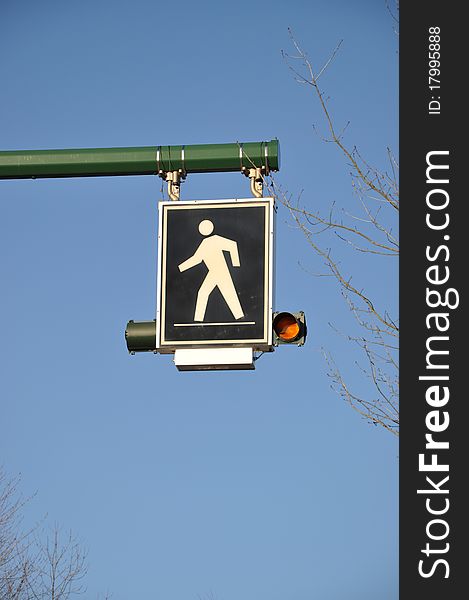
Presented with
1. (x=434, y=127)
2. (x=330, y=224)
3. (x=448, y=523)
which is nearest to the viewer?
(x=448, y=523)

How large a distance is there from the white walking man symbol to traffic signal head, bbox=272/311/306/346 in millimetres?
204

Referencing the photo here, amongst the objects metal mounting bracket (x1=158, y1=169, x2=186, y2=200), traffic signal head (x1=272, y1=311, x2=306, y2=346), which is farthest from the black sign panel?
metal mounting bracket (x1=158, y1=169, x2=186, y2=200)

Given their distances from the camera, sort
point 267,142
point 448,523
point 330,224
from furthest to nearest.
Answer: point 330,224, point 267,142, point 448,523

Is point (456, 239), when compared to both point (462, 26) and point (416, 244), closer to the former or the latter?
point (416, 244)

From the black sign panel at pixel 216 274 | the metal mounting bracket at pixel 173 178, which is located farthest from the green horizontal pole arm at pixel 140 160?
the black sign panel at pixel 216 274

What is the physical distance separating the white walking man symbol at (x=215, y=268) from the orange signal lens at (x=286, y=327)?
0.68 feet

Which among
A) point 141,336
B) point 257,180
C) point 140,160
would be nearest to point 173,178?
point 140,160

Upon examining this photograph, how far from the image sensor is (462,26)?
696 cm

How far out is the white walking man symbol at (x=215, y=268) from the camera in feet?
22.8

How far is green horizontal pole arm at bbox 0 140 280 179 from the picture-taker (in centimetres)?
738

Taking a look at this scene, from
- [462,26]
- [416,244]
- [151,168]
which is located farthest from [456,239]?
[151,168]

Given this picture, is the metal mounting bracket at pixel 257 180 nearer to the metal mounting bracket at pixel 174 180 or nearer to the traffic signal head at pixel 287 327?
the metal mounting bracket at pixel 174 180

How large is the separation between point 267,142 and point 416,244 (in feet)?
4.20

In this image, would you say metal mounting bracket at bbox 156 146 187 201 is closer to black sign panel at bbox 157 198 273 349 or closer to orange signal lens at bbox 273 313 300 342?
black sign panel at bbox 157 198 273 349
